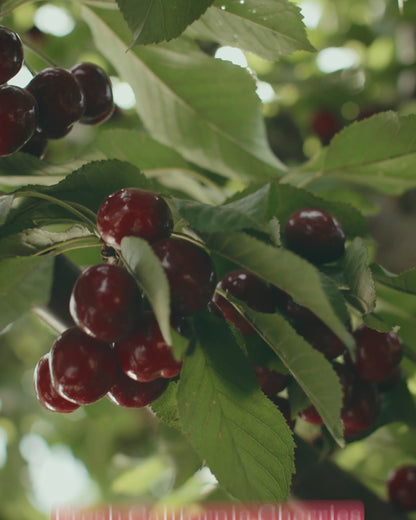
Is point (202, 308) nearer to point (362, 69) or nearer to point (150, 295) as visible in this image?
point (150, 295)

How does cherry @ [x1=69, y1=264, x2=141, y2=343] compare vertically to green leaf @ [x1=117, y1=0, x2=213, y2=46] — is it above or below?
below

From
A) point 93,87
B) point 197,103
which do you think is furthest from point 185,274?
point 197,103

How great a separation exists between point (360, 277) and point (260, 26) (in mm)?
318

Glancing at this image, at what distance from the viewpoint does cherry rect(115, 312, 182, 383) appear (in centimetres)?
48

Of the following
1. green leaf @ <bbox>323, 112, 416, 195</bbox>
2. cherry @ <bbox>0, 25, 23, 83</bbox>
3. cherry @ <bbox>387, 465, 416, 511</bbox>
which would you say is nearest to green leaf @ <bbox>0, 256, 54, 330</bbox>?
cherry @ <bbox>0, 25, 23, 83</bbox>

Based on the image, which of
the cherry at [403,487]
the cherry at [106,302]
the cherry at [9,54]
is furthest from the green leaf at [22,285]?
the cherry at [403,487]

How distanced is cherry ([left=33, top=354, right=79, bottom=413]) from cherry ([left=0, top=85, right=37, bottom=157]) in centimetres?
22

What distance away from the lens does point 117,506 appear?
202 cm

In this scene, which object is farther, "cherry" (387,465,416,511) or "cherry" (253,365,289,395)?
"cherry" (387,465,416,511)

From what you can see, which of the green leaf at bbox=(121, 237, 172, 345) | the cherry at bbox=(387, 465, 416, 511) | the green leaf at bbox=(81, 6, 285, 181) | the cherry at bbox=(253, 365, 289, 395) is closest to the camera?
the green leaf at bbox=(121, 237, 172, 345)

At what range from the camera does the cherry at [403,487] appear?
1.11 metres

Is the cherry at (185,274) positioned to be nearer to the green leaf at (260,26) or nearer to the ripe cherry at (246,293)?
the ripe cherry at (246,293)

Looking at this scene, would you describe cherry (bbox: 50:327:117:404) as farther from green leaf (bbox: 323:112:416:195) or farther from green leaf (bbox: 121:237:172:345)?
green leaf (bbox: 323:112:416:195)

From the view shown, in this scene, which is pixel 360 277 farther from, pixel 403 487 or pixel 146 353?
pixel 403 487
